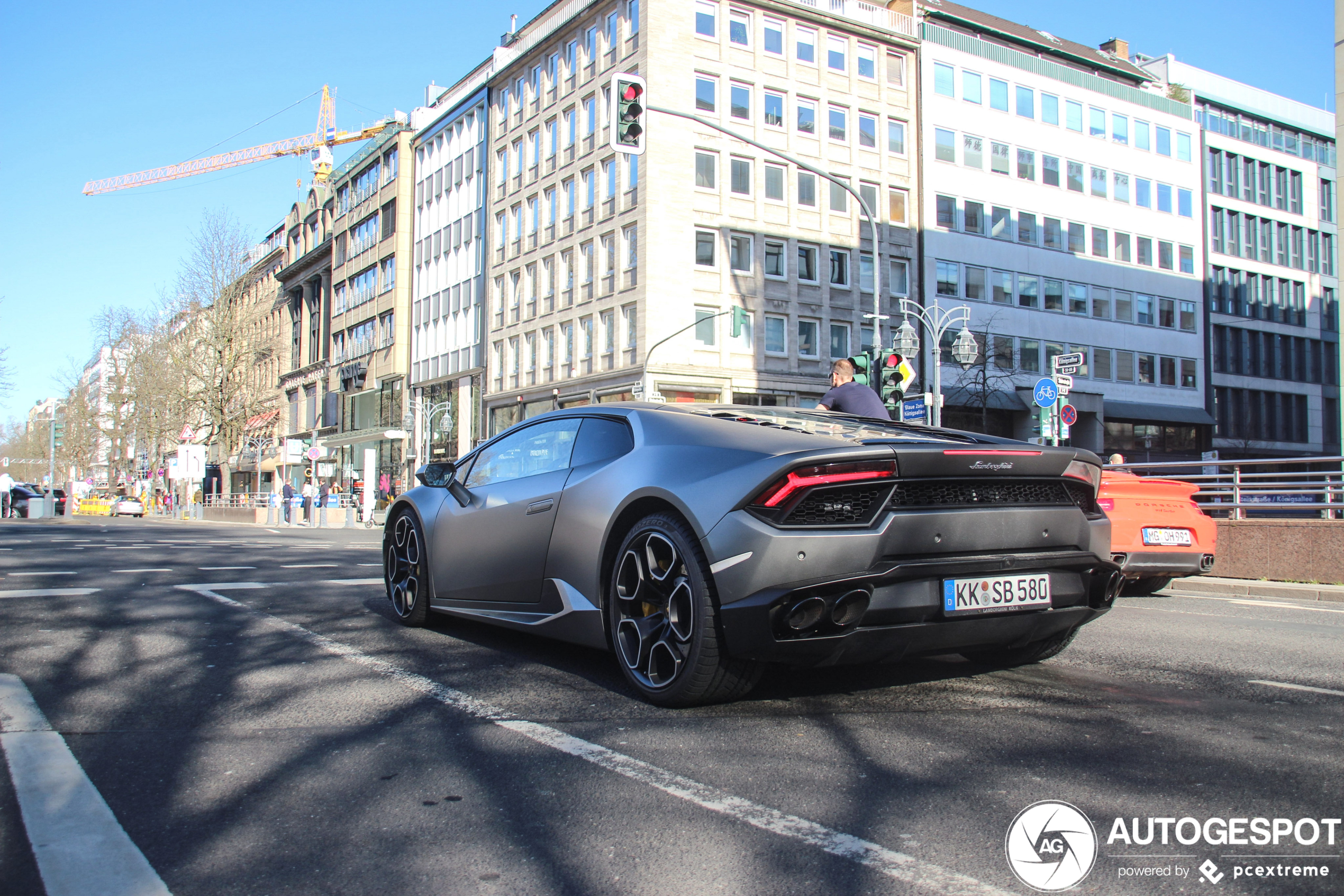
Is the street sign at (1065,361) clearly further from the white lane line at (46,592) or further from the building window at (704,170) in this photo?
the building window at (704,170)

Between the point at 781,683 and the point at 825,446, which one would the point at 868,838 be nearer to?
the point at 825,446

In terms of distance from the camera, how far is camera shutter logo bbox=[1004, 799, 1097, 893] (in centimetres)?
232

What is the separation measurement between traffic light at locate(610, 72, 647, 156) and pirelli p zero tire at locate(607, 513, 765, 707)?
10.7m

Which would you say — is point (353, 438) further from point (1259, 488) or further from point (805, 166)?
point (1259, 488)

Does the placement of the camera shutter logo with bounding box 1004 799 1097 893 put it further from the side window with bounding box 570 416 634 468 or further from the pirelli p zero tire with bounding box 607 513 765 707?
the side window with bounding box 570 416 634 468

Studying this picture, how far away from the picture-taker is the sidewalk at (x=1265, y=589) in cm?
1030

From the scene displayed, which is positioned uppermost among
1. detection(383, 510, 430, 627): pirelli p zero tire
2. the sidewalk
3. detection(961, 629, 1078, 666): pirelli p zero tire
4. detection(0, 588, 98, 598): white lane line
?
detection(383, 510, 430, 627): pirelli p zero tire

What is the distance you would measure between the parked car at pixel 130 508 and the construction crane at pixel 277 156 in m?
55.5

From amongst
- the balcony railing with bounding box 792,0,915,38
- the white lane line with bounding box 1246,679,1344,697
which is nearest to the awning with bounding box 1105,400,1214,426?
the balcony railing with bounding box 792,0,915,38

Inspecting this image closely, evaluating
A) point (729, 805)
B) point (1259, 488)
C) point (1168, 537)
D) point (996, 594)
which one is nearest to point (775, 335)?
point (1259, 488)

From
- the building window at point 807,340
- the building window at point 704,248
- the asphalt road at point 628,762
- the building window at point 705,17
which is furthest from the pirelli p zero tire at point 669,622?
the building window at point 705,17

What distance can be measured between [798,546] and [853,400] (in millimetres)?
4856

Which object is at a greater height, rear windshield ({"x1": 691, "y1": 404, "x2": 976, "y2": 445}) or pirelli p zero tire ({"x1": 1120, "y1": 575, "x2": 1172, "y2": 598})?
rear windshield ({"x1": 691, "y1": 404, "x2": 976, "y2": 445})

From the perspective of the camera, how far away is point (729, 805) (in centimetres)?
280
